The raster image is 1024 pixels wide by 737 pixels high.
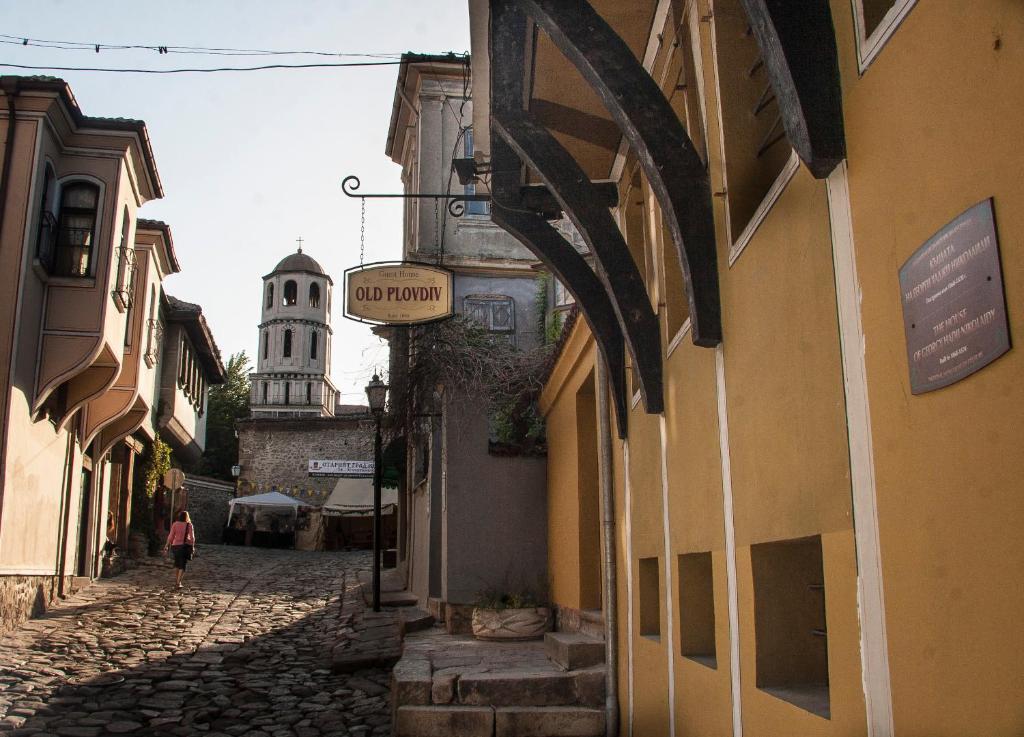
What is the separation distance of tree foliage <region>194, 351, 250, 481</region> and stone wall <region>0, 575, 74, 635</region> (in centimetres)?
3427

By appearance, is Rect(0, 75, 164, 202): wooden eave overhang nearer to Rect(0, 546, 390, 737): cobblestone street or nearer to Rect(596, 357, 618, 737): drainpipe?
Rect(0, 546, 390, 737): cobblestone street

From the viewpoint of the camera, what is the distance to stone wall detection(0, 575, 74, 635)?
40.1 feet

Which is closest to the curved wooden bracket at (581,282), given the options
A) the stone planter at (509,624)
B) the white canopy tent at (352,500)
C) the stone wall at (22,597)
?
the stone planter at (509,624)

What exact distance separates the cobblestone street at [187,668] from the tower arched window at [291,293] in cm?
4740

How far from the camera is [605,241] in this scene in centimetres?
615

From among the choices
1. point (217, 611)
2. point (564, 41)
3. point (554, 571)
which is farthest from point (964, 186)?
point (217, 611)

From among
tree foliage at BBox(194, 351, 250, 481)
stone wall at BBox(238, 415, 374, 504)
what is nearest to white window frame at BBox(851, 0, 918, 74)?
stone wall at BBox(238, 415, 374, 504)

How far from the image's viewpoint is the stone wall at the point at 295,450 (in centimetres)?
4222

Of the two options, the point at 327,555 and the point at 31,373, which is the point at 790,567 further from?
the point at 327,555

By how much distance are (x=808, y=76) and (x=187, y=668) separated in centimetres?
952

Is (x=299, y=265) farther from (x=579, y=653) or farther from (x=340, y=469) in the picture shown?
(x=579, y=653)

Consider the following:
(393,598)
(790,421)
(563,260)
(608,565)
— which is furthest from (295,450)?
(790,421)

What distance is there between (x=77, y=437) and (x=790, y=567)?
49.5 feet

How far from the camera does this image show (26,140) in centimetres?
1302
